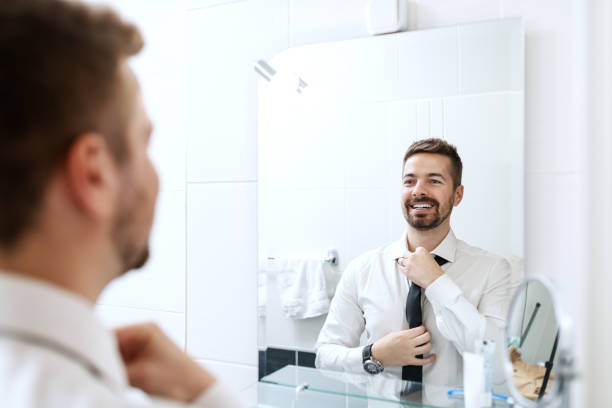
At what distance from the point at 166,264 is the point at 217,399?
893 millimetres

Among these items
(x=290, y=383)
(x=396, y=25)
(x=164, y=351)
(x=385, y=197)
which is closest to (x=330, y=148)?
(x=385, y=197)

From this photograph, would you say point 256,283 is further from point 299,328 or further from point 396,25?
point 396,25

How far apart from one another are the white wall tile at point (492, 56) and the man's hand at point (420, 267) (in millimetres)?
348

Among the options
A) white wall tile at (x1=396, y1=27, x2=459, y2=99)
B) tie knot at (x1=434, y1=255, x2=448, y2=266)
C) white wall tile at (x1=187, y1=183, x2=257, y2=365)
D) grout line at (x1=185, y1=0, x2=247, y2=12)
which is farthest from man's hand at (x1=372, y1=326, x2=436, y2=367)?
grout line at (x1=185, y1=0, x2=247, y2=12)

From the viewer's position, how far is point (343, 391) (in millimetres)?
1098

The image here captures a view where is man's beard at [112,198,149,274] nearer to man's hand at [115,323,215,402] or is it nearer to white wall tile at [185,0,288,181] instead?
man's hand at [115,323,215,402]

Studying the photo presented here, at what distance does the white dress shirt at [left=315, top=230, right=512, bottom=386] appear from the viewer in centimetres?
105

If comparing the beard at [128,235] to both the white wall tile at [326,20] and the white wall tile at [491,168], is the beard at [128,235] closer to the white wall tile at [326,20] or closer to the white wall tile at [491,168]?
the white wall tile at [491,168]

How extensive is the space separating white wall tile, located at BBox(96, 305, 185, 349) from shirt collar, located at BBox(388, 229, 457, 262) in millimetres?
630

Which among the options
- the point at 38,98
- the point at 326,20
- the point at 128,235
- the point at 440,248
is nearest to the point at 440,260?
the point at 440,248

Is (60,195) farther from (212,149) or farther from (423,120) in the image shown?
(212,149)

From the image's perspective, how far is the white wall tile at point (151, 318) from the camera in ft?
4.72

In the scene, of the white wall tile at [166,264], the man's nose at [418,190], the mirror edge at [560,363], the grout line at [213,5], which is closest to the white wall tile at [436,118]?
the man's nose at [418,190]

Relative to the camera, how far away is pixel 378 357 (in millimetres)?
1124
